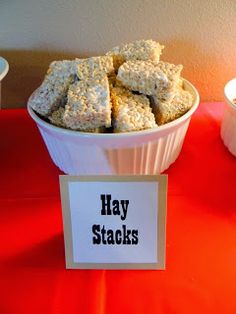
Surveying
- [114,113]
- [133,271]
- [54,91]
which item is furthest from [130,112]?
[133,271]

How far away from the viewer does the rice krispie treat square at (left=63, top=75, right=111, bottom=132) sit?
58 centimetres

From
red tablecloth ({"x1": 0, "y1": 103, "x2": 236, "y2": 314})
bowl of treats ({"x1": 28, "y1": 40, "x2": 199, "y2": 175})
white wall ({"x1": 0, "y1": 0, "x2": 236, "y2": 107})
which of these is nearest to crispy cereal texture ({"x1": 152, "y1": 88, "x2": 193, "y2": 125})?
bowl of treats ({"x1": 28, "y1": 40, "x2": 199, "y2": 175})

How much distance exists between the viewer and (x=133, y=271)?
529mm

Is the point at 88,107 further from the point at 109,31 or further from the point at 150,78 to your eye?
the point at 109,31

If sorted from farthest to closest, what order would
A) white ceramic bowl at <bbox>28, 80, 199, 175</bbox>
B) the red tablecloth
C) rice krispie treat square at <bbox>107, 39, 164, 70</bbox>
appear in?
rice krispie treat square at <bbox>107, 39, 164, 70</bbox> → white ceramic bowl at <bbox>28, 80, 199, 175</bbox> → the red tablecloth

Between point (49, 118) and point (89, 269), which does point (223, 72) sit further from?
point (89, 269)

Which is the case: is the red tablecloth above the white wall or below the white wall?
below

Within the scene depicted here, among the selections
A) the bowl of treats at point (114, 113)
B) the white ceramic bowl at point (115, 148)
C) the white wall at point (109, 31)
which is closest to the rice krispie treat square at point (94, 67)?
the bowl of treats at point (114, 113)

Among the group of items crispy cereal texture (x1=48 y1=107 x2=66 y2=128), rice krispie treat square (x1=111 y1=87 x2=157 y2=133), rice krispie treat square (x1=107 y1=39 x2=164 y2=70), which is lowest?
crispy cereal texture (x1=48 y1=107 x2=66 y2=128)

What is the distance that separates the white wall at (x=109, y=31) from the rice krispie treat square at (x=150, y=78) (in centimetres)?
25

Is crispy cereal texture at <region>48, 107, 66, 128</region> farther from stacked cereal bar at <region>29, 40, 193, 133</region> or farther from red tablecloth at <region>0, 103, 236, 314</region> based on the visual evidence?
red tablecloth at <region>0, 103, 236, 314</region>

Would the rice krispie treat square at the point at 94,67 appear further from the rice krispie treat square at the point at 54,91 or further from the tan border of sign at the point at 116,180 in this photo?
the tan border of sign at the point at 116,180

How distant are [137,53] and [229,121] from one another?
0.73ft

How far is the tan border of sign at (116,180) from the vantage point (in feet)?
1.63
